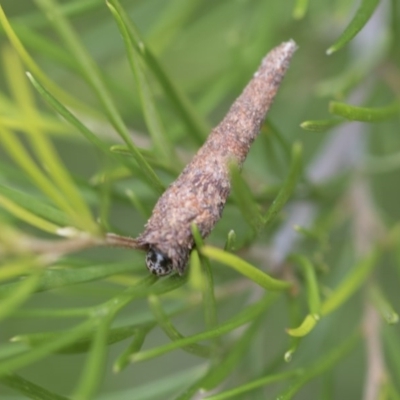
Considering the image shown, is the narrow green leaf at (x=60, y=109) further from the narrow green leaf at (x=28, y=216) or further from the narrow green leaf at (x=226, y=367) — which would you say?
the narrow green leaf at (x=226, y=367)

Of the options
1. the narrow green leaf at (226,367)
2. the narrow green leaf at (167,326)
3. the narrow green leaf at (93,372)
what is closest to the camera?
the narrow green leaf at (93,372)

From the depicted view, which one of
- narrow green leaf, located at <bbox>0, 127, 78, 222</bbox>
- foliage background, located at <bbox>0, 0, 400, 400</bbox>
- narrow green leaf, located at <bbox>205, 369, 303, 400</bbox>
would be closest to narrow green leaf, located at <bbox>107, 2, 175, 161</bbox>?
foliage background, located at <bbox>0, 0, 400, 400</bbox>

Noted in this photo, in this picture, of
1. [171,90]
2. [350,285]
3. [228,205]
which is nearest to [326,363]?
[350,285]

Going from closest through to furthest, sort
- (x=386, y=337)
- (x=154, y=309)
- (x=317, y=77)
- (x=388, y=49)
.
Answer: (x=154, y=309), (x=386, y=337), (x=388, y=49), (x=317, y=77)

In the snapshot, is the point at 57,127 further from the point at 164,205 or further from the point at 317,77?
the point at 317,77

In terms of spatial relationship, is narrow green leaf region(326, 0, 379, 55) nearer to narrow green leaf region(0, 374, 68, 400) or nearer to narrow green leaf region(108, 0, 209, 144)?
narrow green leaf region(108, 0, 209, 144)

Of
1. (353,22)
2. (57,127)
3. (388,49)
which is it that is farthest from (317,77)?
(353,22)

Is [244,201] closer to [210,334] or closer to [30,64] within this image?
[210,334]

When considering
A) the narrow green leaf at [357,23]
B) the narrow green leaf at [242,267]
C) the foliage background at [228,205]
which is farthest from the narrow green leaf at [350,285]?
the narrow green leaf at [357,23]
